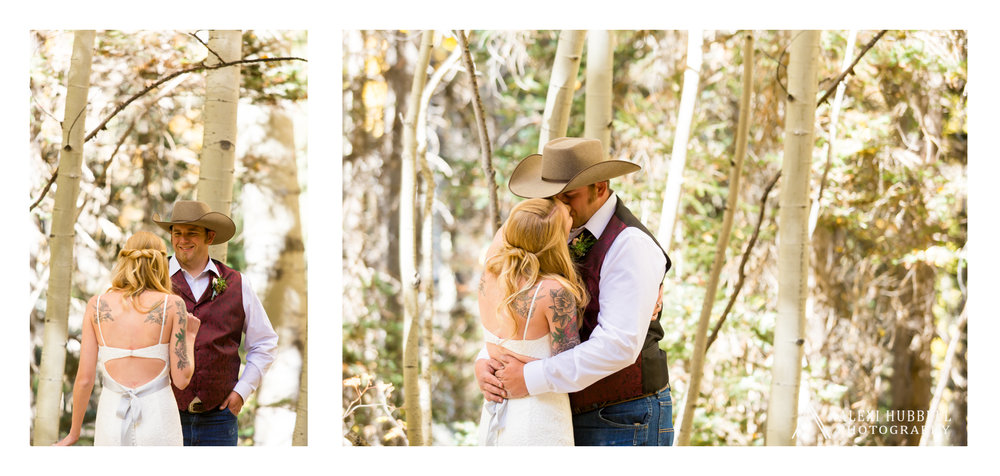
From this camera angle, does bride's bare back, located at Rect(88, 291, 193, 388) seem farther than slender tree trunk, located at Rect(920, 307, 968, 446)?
No

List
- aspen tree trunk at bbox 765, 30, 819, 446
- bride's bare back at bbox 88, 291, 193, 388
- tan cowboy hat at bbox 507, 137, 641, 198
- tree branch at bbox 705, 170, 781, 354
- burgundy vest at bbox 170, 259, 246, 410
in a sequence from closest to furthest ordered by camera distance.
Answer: tan cowboy hat at bbox 507, 137, 641, 198, bride's bare back at bbox 88, 291, 193, 388, burgundy vest at bbox 170, 259, 246, 410, aspen tree trunk at bbox 765, 30, 819, 446, tree branch at bbox 705, 170, 781, 354

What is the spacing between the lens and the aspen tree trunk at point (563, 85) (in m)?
3.82

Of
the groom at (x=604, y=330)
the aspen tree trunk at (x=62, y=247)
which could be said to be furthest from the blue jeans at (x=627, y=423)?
the aspen tree trunk at (x=62, y=247)

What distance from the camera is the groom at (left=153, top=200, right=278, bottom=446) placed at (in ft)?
11.7

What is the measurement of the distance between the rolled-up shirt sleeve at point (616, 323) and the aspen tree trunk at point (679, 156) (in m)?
1.12

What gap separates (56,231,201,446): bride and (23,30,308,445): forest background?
8.7 inches

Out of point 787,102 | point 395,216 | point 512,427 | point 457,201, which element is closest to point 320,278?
point 395,216

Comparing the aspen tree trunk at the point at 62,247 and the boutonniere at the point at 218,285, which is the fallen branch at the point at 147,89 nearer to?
the aspen tree trunk at the point at 62,247

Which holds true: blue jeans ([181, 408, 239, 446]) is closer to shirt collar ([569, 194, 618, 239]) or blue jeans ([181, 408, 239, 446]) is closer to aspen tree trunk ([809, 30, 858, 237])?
shirt collar ([569, 194, 618, 239])

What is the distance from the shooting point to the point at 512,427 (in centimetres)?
307

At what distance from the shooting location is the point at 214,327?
358 centimetres

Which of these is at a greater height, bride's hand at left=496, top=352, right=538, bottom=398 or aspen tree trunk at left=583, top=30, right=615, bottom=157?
aspen tree trunk at left=583, top=30, right=615, bottom=157

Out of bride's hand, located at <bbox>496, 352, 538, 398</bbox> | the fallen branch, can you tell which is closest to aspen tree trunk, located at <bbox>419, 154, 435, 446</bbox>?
the fallen branch

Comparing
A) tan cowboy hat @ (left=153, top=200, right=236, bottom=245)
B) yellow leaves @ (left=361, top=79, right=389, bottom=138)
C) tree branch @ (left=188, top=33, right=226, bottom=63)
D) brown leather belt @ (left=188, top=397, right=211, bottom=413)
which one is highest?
tree branch @ (left=188, top=33, right=226, bottom=63)
